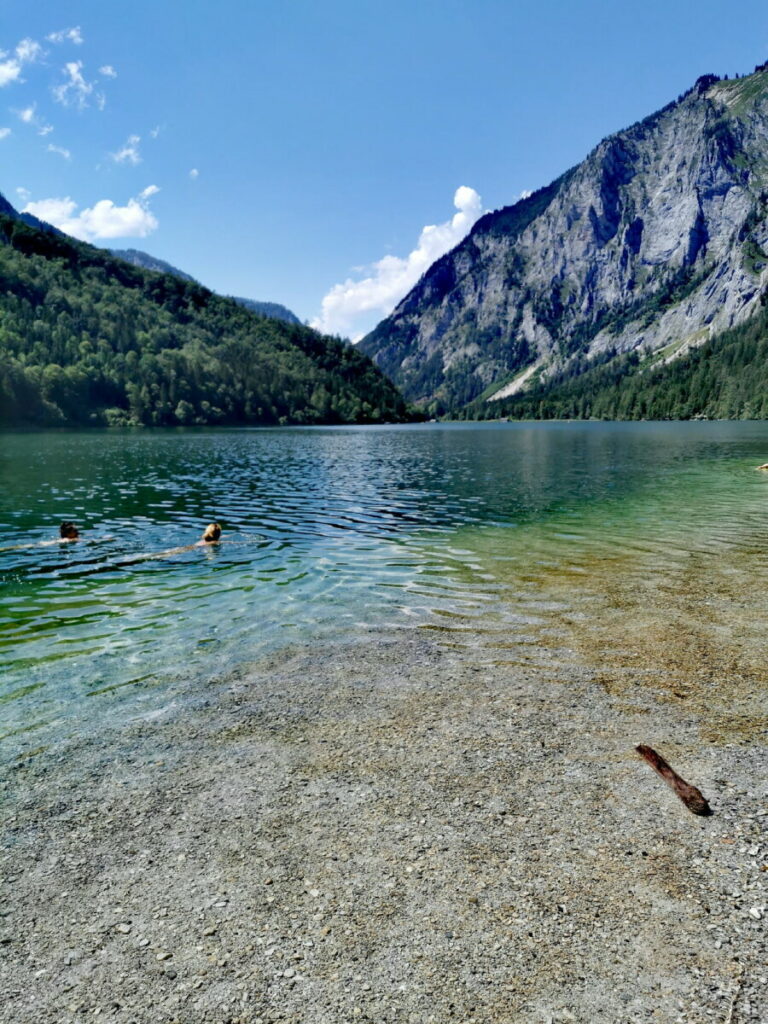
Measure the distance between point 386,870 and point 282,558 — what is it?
20592 millimetres

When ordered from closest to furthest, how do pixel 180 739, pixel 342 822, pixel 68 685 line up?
pixel 342 822 < pixel 180 739 < pixel 68 685

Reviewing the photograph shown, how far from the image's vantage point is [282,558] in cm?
2717

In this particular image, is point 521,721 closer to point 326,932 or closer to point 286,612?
point 326,932

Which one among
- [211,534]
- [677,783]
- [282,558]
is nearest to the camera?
[677,783]

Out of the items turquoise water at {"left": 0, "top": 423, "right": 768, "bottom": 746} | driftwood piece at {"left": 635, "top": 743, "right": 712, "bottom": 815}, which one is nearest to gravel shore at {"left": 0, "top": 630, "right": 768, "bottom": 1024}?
driftwood piece at {"left": 635, "top": 743, "right": 712, "bottom": 815}

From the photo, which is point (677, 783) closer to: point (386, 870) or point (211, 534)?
point (386, 870)

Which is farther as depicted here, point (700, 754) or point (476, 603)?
point (476, 603)

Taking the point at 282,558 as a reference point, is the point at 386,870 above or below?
above

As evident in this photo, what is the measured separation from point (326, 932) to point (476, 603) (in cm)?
1387

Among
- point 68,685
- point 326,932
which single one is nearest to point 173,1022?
point 326,932

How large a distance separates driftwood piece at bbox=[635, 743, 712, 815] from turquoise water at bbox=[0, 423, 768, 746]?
6.31 metres

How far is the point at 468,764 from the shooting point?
32.2 feet

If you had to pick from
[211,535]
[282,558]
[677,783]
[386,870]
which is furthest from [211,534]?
[677,783]

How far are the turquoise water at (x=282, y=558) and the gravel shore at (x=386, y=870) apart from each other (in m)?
3.87
